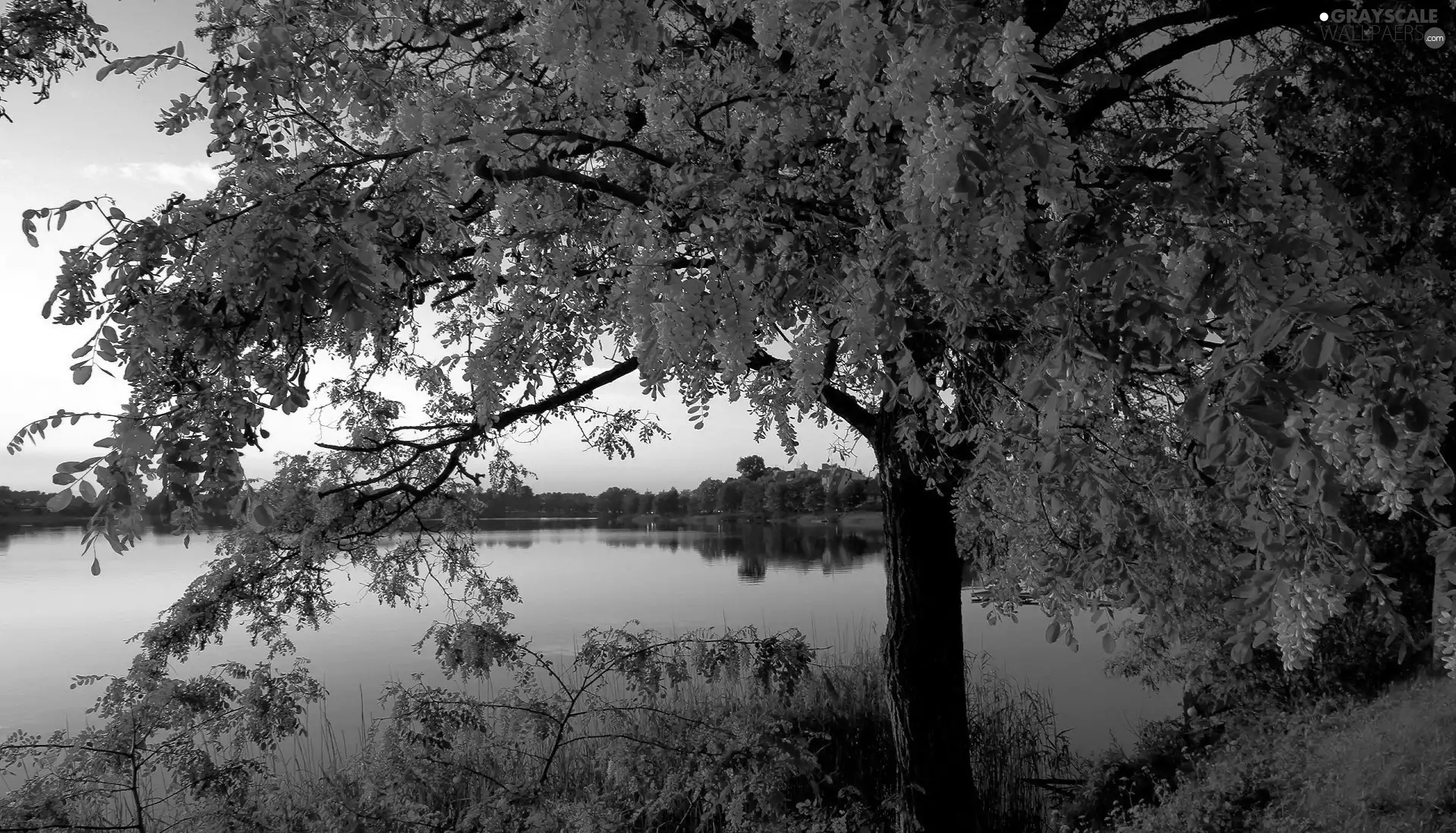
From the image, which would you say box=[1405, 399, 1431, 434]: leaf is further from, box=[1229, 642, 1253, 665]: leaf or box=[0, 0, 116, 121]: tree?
box=[0, 0, 116, 121]: tree

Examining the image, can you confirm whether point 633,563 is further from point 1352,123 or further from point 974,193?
point 974,193

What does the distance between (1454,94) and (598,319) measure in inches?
170

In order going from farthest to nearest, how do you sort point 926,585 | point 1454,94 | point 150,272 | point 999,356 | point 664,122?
1. point 926,585
2. point 1454,94
3. point 999,356
4. point 664,122
5. point 150,272

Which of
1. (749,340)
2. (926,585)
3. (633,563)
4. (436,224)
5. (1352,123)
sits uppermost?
(1352,123)

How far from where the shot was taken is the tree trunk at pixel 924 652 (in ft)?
13.3

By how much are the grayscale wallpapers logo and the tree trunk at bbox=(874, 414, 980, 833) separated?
9.62 feet

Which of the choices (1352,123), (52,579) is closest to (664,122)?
(1352,123)

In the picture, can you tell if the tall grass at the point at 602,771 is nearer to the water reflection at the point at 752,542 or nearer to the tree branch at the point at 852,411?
the tree branch at the point at 852,411

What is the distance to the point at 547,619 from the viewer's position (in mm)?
12164

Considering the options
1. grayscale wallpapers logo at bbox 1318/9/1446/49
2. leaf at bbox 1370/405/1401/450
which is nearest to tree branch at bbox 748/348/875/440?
grayscale wallpapers logo at bbox 1318/9/1446/49

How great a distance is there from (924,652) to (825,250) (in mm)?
2669

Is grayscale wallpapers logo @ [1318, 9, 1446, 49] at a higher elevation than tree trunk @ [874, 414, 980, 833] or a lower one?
higher

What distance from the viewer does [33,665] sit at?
8992 mm

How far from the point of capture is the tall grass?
3648 mm
